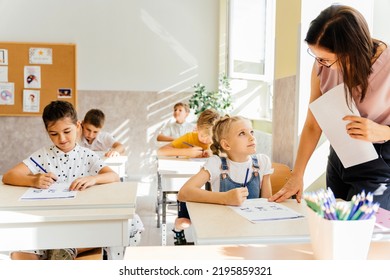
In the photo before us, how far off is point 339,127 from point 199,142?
6.63ft

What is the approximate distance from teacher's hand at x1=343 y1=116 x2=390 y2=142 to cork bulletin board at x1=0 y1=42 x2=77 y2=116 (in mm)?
4825


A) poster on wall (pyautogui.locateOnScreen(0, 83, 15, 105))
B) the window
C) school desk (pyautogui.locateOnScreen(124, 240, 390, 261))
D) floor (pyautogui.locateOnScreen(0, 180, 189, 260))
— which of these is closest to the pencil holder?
school desk (pyautogui.locateOnScreen(124, 240, 390, 261))

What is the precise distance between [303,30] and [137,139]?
12.0 ft

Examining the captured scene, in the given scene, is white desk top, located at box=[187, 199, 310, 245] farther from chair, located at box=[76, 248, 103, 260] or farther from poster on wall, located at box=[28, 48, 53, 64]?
poster on wall, located at box=[28, 48, 53, 64]

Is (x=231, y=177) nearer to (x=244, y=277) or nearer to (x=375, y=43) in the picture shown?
(x=375, y=43)

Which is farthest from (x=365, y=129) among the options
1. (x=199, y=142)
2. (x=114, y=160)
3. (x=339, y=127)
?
(x=114, y=160)

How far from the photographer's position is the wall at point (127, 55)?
5.56 m

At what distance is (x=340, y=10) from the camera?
1.30 meters

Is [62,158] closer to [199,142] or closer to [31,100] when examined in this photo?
[199,142]

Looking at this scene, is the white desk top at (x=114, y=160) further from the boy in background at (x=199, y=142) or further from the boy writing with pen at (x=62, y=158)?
the boy writing with pen at (x=62, y=158)

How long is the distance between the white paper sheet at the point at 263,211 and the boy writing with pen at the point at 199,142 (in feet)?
5.14

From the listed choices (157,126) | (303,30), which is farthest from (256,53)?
(157,126)

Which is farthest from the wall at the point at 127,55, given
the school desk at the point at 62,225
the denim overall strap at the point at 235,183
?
the school desk at the point at 62,225

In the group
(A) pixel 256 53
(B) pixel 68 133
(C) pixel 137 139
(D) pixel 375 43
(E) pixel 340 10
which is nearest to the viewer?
(E) pixel 340 10
